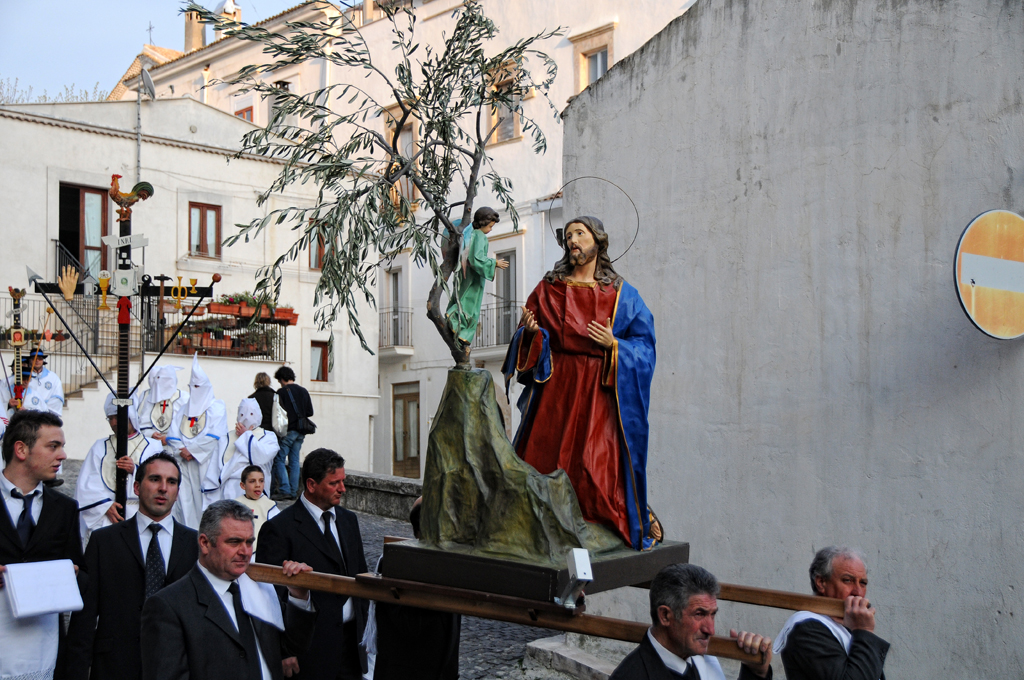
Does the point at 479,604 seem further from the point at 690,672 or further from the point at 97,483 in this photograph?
the point at 97,483

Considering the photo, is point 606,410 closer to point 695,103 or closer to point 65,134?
point 695,103

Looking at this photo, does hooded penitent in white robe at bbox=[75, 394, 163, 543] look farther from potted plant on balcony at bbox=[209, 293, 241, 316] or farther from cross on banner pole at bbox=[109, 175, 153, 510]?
potted plant on balcony at bbox=[209, 293, 241, 316]

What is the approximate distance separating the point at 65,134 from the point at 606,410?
64.4ft

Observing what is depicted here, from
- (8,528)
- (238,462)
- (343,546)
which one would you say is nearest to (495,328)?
(238,462)

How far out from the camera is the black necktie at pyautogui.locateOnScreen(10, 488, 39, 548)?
466 cm

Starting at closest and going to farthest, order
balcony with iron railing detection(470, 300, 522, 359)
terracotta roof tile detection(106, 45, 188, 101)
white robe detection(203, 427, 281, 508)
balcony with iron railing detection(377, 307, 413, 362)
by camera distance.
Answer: white robe detection(203, 427, 281, 508)
balcony with iron railing detection(470, 300, 522, 359)
balcony with iron railing detection(377, 307, 413, 362)
terracotta roof tile detection(106, 45, 188, 101)

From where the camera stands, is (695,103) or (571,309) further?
(695,103)

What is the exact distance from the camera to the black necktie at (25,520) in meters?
4.66

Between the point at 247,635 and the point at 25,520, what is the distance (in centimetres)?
137

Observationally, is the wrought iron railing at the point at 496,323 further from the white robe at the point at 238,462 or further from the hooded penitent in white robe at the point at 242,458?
the white robe at the point at 238,462

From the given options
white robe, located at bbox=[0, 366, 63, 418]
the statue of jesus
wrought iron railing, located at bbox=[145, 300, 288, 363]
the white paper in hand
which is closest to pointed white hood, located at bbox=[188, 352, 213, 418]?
white robe, located at bbox=[0, 366, 63, 418]

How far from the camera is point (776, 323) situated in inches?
288

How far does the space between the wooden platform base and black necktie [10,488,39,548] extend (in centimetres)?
165

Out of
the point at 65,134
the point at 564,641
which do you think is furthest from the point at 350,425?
the point at 564,641
